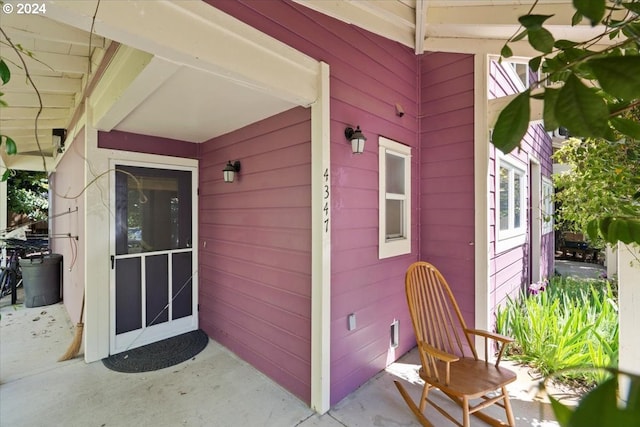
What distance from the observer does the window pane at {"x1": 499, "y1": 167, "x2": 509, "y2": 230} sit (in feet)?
12.2

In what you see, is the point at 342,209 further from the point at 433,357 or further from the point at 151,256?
the point at 151,256

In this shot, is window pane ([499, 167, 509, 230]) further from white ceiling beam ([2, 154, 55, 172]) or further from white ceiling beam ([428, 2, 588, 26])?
white ceiling beam ([2, 154, 55, 172])

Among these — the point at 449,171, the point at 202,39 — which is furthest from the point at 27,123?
the point at 449,171

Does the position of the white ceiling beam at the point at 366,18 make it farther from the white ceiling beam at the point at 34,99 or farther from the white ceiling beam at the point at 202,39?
the white ceiling beam at the point at 34,99

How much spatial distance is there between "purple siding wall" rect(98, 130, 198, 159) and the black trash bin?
297 cm

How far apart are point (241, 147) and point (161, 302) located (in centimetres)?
205

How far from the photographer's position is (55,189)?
18.2ft

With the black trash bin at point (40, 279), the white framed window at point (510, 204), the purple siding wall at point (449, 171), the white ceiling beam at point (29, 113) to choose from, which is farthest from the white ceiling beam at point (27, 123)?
the white framed window at point (510, 204)

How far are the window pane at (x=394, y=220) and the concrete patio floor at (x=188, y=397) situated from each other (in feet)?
4.27

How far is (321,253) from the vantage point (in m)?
2.27

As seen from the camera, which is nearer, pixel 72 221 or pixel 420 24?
pixel 420 24

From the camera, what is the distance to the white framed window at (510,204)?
3.48 meters

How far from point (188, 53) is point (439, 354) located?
2.22 meters

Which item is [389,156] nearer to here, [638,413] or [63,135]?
[638,413]
